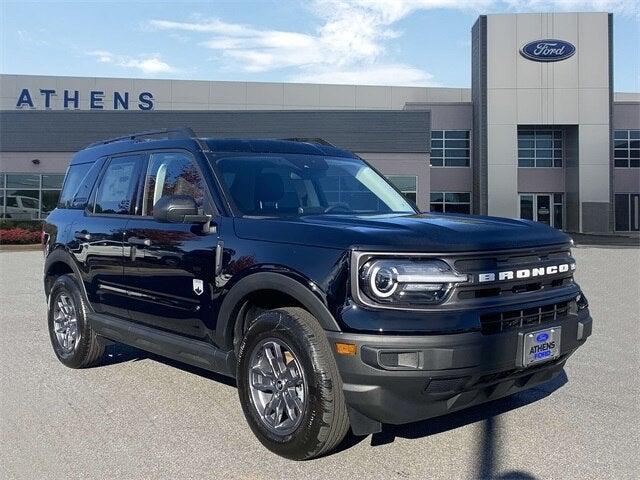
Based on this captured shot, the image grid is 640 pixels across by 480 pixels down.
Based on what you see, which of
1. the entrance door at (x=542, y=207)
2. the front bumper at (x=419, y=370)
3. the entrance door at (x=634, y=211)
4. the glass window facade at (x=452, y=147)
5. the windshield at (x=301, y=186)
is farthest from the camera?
the glass window facade at (x=452, y=147)

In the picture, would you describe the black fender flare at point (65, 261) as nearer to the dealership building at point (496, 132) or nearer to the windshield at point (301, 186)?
the windshield at point (301, 186)

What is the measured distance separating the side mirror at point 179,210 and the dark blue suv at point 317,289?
11 mm

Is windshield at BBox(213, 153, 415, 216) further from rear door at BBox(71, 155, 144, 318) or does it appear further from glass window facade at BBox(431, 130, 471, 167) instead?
glass window facade at BBox(431, 130, 471, 167)

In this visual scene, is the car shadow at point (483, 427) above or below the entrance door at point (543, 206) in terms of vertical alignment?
below

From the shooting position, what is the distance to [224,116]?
30.6 meters

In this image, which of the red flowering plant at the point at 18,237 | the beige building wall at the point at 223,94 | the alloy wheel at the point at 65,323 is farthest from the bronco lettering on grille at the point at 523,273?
the beige building wall at the point at 223,94

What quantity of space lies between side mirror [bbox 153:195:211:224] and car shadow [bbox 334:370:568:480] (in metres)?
1.74

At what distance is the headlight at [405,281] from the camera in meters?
3.22

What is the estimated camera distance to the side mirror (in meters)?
3.99

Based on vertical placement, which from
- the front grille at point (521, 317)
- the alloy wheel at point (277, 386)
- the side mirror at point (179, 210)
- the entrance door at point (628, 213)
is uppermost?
the entrance door at point (628, 213)

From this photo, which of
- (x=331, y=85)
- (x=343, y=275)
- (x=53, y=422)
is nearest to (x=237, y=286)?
(x=343, y=275)

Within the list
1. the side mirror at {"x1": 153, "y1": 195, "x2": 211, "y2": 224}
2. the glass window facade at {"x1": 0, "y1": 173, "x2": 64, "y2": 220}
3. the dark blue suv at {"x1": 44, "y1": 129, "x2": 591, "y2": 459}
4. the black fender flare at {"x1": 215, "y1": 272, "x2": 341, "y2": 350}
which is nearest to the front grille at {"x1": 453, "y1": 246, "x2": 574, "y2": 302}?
the dark blue suv at {"x1": 44, "y1": 129, "x2": 591, "y2": 459}

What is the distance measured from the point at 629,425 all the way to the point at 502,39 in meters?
35.9

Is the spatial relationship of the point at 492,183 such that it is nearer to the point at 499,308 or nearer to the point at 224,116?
the point at 224,116
